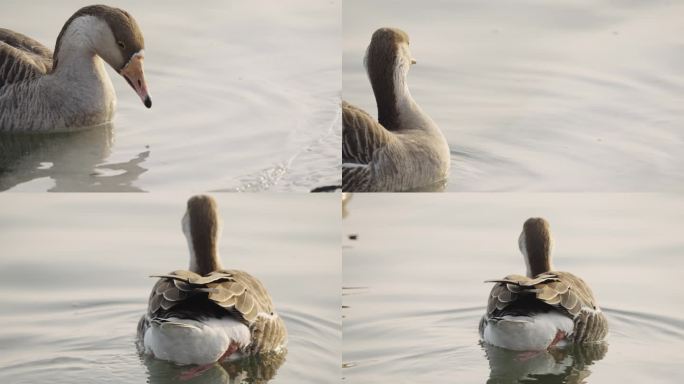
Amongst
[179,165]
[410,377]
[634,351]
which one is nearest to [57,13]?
[179,165]

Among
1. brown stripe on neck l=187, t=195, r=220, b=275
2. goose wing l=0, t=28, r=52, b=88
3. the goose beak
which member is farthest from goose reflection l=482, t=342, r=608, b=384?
goose wing l=0, t=28, r=52, b=88

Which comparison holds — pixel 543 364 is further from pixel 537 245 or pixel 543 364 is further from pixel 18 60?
pixel 18 60

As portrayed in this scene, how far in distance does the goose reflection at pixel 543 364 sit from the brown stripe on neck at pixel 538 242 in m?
0.84

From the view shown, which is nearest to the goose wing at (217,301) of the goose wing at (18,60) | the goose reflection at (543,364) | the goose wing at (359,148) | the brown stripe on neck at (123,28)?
the goose wing at (359,148)

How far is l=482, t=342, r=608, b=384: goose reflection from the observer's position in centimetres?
795

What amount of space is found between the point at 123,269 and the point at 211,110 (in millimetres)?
1348

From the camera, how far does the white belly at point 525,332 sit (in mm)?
8148

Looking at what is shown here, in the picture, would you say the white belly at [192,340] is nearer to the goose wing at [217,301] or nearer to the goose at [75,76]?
the goose wing at [217,301]

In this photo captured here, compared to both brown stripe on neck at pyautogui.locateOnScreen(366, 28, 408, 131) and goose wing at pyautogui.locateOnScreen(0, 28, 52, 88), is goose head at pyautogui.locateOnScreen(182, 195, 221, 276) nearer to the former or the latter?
brown stripe on neck at pyautogui.locateOnScreen(366, 28, 408, 131)

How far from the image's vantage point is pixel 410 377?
8.02 metres

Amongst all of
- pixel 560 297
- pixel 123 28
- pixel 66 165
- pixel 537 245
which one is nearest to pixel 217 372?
pixel 66 165

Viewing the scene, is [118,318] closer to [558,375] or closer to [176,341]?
[176,341]

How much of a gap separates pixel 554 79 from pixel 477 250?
1741 millimetres

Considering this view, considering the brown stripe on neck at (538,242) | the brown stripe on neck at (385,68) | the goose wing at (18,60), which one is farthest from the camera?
the goose wing at (18,60)
